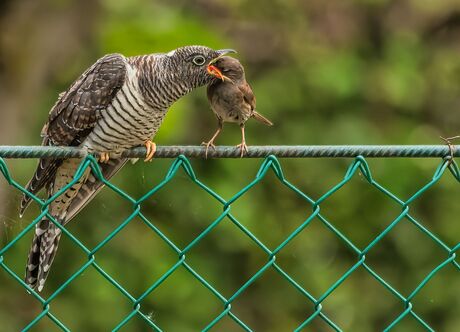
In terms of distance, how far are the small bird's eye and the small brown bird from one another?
0.11ft

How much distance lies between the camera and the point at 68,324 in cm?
515

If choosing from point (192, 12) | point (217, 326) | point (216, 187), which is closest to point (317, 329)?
point (217, 326)

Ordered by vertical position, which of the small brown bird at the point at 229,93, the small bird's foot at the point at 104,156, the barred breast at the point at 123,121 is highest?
the small brown bird at the point at 229,93

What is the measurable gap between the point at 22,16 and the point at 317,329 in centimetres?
236

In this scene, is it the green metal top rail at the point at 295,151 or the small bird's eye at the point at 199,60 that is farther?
the small bird's eye at the point at 199,60

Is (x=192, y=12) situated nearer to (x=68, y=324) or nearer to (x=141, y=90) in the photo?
(x=68, y=324)

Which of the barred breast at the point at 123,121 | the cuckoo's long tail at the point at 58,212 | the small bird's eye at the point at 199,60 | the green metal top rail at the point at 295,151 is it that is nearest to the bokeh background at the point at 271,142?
the cuckoo's long tail at the point at 58,212

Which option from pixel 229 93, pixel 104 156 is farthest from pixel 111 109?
pixel 229 93

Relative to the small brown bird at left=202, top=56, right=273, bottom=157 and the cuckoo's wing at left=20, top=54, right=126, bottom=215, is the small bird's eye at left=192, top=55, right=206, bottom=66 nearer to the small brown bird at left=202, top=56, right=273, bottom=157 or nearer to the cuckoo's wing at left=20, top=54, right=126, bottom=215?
the small brown bird at left=202, top=56, right=273, bottom=157

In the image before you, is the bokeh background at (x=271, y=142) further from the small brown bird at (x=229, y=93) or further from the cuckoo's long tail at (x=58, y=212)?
the small brown bird at (x=229, y=93)

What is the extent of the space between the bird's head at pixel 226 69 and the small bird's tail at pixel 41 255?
2.56ft

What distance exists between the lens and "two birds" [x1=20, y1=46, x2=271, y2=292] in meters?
3.51

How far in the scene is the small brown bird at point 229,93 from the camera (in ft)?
11.3

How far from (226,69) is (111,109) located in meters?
0.43
